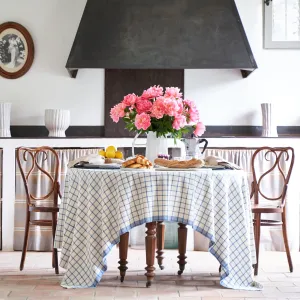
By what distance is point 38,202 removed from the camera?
17.9 feet

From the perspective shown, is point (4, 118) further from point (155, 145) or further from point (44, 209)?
point (155, 145)

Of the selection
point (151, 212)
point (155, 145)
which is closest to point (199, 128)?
point (155, 145)

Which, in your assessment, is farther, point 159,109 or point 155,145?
point 155,145

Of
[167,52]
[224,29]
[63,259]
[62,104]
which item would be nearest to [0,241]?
[62,104]

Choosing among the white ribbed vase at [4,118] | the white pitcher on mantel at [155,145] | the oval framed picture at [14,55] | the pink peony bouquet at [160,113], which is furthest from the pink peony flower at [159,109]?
the oval framed picture at [14,55]

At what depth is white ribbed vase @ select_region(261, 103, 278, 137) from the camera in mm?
5719

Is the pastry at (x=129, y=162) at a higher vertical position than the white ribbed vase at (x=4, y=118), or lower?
lower

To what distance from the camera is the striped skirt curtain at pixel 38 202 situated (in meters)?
5.43

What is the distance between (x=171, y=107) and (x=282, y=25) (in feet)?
7.94

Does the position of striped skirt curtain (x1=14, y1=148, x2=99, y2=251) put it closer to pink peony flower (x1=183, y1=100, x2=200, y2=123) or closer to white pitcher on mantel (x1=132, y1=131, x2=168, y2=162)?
white pitcher on mantel (x1=132, y1=131, x2=168, y2=162)

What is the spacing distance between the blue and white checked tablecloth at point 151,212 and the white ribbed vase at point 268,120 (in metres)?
1.94

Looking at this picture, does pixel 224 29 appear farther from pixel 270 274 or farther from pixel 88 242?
pixel 88 242

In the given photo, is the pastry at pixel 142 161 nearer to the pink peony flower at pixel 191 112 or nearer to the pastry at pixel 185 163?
the pastry at pixel 185 163

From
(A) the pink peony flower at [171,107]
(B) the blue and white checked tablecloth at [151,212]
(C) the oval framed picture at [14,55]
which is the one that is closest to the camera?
(B) the blue and white checked tablecloth at [151,212]
